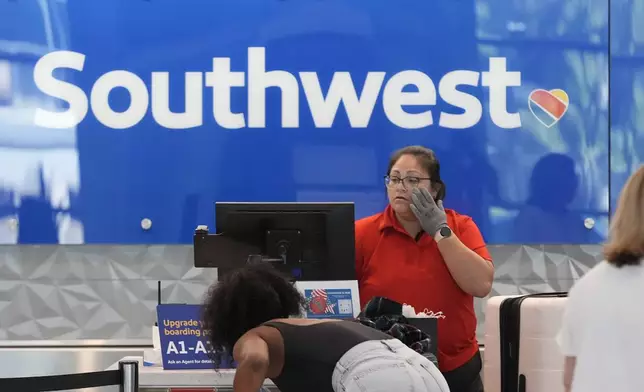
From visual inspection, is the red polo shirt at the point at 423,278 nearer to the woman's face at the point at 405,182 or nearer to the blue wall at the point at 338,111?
the woman's face at the point at 405,182

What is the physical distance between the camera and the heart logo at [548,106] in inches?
143

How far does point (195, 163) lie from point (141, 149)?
0.26 metres

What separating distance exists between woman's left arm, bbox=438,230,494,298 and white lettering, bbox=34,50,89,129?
1787 millimetres

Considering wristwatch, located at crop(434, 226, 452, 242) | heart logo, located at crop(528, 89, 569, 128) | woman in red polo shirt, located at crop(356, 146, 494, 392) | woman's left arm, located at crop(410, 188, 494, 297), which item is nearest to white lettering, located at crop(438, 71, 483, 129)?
heart logo, located at crop(528, 89, 569, 128)

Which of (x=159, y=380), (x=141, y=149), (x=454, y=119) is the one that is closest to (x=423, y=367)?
(x=159, y=380)

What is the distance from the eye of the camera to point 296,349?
200 centimetres

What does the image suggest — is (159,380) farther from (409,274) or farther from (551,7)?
(551,7)

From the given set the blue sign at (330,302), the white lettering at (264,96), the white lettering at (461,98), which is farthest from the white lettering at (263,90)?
the blue sign at (330,302)

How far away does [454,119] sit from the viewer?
3635 millimetres

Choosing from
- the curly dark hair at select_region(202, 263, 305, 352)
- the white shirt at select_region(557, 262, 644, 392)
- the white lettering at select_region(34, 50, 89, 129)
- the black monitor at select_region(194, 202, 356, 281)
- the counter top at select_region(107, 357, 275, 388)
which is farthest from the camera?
the white lettering at select_region(34, 50, 89, 129)

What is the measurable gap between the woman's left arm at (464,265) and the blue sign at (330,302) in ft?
1.64

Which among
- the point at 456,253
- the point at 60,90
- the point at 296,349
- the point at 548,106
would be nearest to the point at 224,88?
the point at 60,90

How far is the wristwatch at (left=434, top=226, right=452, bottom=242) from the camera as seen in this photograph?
2941 mm

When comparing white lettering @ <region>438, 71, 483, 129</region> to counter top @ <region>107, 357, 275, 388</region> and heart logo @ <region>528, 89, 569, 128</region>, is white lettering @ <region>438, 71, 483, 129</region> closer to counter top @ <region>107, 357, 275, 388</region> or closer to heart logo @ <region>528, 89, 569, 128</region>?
heart logo @ <region>528, 89, 569, 128</region>
